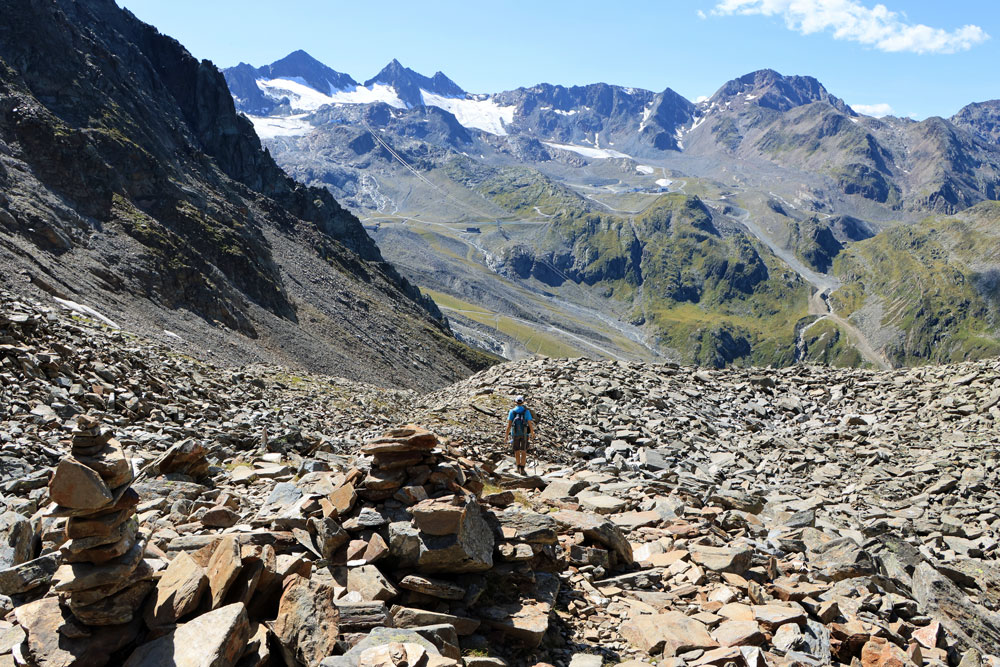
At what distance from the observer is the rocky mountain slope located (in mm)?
55250

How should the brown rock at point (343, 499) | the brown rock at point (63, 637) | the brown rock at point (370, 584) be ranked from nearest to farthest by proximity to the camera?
the brown rock at point (63, 637) → the brown rock at point (370, 584) → the brown rock at point (343, 499)

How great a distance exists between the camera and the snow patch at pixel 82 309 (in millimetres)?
42156

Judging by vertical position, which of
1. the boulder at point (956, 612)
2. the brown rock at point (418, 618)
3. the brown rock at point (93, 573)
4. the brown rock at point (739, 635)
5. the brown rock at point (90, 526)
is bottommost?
the boulder at point (956, 612)

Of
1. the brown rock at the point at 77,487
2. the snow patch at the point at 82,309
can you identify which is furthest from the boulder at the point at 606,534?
the snow patch at the point at 82,309

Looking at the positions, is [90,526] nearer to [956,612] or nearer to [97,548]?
[97,548]

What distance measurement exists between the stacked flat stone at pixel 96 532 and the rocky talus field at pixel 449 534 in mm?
33

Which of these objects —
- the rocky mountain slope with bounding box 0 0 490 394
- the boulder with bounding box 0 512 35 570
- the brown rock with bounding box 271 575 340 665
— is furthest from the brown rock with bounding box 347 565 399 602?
the rocky mountain slope with bounding box 0 0 490 394

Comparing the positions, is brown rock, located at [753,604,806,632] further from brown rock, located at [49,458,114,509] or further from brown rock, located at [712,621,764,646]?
brown rock, located at [49,458,114,509]

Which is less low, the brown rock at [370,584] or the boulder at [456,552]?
the boulder at [456,552]

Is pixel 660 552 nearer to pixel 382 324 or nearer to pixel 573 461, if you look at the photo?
pixel 573 461

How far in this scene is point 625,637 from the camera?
10969 millimetres

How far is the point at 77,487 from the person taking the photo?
763 cm

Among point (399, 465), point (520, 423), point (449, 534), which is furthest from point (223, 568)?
point (520, 423)

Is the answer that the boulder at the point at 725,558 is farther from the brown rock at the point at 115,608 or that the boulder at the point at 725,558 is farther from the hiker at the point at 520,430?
the brown rock at the point at 115,608
